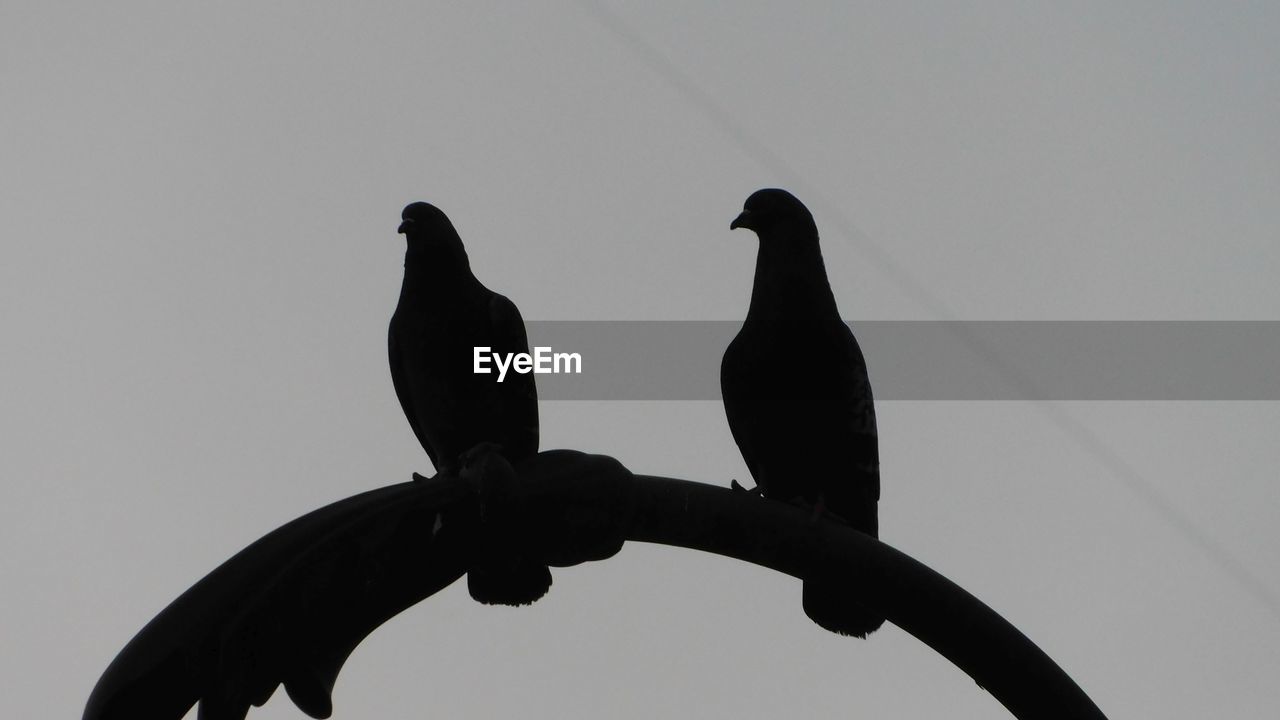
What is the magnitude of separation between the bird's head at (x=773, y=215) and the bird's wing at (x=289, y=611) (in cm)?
234

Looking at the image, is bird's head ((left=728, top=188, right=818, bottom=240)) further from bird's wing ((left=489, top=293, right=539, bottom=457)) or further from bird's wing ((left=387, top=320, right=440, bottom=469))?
bird's wing ((left=387, top=320, right=440, bottom=469))

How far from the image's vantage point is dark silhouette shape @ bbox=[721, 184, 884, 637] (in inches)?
165

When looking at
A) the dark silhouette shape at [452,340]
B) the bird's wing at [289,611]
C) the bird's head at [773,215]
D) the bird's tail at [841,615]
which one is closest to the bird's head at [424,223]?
the dark silhouette shape at [452,340]

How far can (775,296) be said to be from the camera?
423 centimetres

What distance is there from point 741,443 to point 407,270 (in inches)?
51.1

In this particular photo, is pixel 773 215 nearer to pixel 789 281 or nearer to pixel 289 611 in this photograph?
pixel 789 281

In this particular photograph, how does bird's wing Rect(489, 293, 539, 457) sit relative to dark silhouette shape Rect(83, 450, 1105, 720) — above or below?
above

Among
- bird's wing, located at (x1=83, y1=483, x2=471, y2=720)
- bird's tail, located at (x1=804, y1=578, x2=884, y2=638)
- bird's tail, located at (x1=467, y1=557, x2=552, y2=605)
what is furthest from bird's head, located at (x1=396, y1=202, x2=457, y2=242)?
bird's wing, located at (x1=83, y1=483, x2=471, y2=720)

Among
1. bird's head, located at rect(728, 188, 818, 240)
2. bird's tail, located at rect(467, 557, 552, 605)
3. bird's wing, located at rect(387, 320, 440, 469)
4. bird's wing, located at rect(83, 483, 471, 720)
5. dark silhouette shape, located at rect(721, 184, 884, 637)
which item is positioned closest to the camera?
bird's wing, located at rect(83, 483, 471, 720)

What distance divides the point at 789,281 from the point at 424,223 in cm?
122

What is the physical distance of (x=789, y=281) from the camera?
4.27 meters

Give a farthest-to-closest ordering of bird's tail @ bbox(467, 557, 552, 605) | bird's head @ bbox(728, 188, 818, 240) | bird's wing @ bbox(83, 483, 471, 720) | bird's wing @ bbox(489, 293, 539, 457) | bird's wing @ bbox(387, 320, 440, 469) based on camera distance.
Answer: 1. bird's wing @ bbox(387, 320, 440, 469)
2. bird's wing @ bbox(489, 293, 539, 457)
3. bird's head @ bbox(728, 188, 818, 240)
4. bird's tail @ bbox(467, 557, 552, 605)
5. bird's wing @ bbox(83, 483, 471, 720)

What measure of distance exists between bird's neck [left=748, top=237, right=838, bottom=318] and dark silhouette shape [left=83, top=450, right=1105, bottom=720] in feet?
5.41

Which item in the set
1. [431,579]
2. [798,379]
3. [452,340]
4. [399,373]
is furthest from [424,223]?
[431,579]
